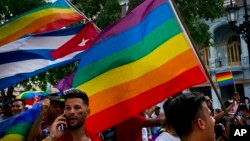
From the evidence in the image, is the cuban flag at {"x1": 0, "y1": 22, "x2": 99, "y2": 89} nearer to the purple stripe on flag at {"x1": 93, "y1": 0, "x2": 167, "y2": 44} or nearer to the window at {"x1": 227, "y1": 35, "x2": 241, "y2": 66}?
the purple stripe on flag at {"x1": 93, "y1": 0, "x2": 167, "y2": 44}

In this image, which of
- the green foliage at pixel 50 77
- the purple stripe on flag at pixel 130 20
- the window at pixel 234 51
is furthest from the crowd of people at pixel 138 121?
the window at pixel 234 51

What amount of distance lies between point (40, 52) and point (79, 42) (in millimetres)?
642

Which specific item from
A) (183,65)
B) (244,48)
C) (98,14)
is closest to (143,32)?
(183,65)

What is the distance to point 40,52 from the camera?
6.29m

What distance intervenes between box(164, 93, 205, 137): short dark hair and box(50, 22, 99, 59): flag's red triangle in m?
4.06

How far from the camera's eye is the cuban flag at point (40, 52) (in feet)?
19.8

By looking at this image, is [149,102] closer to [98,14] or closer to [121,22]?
[121,22]

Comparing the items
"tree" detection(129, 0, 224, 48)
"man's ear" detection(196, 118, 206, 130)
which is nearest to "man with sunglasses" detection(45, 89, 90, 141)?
"man's ear" detection(196, 118, 206, 130)

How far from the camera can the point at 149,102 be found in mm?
4137

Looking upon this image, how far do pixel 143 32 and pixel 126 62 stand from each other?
1.14 feet

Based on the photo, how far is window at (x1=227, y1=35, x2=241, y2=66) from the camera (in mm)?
28000

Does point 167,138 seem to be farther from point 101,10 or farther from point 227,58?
point 227,58

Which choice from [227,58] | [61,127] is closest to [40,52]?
[61,127]

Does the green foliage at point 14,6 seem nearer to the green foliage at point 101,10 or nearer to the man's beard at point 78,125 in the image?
the green foliage at point 101,10
